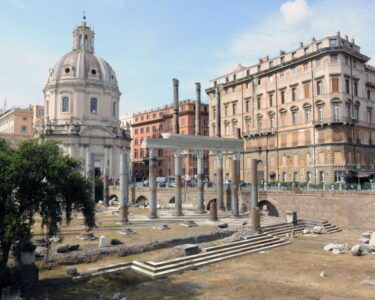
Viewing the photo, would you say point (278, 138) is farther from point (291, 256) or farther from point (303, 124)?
point (291, 256)

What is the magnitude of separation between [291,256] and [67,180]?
14523 mm

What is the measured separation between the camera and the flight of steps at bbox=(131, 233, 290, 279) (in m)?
18.5

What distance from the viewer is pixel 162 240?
23.3 metres

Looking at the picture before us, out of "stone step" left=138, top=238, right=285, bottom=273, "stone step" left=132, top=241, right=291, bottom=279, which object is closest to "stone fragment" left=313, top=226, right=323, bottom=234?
"stone step" left=138, top=238, right=285, bottom=273

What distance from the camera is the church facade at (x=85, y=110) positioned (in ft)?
232

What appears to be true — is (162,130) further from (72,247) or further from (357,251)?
(357,251)

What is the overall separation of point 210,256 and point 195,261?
1.37m

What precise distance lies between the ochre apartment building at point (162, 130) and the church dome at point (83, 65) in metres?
15.4

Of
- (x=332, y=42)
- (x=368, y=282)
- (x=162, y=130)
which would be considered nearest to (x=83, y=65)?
(x=162, y=130)

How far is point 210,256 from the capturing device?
21141 mm

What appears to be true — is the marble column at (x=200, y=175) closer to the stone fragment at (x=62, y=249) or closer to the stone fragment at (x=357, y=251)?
the stone fragment at (x=357, y=251)

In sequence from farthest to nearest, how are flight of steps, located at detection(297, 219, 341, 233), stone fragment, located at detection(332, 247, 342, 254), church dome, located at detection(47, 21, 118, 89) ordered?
1. church dome, located at detection(47, 21, 118, 89)
2. flight of steps, located at detection(297, 219, 341, 233)
3. stone fragment, located at detection(332, 247, 342, 254)

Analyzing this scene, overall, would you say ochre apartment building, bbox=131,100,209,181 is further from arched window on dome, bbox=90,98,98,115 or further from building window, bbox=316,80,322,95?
building window, bbox=316,80,322,95

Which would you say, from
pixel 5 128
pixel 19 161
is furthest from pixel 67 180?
pixel 5 128
